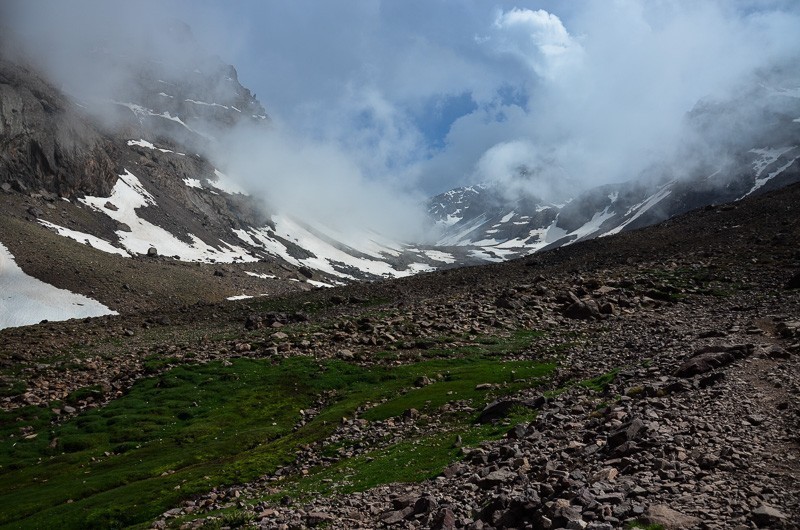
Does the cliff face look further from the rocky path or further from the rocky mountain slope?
the rocky path

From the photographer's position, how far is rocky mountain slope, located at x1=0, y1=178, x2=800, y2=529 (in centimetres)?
1380

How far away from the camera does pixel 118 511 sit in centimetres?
2161

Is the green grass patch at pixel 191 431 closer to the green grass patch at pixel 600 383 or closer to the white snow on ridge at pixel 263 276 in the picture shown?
the green grass patch at pixel 600 383

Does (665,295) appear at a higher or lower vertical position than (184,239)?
lower

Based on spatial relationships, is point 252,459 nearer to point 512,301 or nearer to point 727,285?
point 512,301

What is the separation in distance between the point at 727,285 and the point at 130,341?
60012 millimetres

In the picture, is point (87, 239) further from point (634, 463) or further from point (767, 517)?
point (767, 517)

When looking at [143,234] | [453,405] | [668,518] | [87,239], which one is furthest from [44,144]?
[668,518]

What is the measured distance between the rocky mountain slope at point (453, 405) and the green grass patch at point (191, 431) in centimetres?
17

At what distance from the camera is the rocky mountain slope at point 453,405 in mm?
13797

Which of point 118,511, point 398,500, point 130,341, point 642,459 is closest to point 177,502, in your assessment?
point 118,511

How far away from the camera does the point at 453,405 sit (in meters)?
28.6

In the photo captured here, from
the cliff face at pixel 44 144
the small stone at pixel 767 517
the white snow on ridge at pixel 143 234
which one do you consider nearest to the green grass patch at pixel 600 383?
the small stone at pixel 767 517

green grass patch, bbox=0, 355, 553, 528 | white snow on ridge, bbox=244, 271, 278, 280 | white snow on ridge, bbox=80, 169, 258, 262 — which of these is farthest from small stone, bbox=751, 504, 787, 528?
white snow on ridge, bbox=80, 169, 258, 262
